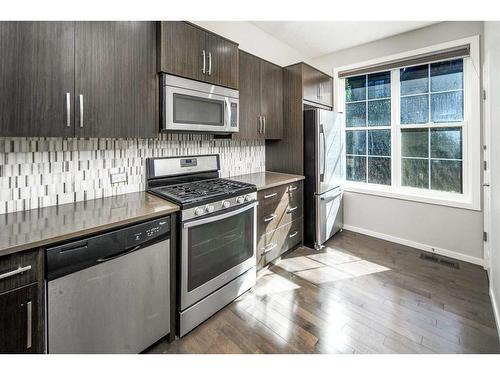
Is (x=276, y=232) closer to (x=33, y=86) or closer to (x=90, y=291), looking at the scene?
(x=90, y=291)

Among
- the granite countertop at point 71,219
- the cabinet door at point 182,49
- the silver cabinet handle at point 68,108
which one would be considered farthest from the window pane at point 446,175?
the silver cabinet handle at point 68,108

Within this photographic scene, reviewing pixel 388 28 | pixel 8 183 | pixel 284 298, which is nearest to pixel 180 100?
pixel 8 183

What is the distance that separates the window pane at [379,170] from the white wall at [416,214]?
0.85ft

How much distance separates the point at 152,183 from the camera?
2.12m

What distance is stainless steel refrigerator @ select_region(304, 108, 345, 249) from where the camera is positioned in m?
2.94

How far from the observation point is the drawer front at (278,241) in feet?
8.16

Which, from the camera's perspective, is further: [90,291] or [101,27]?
[101,27]

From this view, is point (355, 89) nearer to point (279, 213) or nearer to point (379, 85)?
point (379, 85)

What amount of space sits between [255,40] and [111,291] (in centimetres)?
304

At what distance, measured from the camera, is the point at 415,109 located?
3.16 metres

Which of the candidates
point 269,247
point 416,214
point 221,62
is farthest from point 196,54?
point 416,214

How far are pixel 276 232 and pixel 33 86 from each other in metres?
2.19

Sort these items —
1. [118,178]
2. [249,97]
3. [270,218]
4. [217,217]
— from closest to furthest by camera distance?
[217,217] < [118,178] < [270,218] < [249,97]

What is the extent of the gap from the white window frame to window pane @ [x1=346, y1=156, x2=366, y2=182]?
1.12 ft
